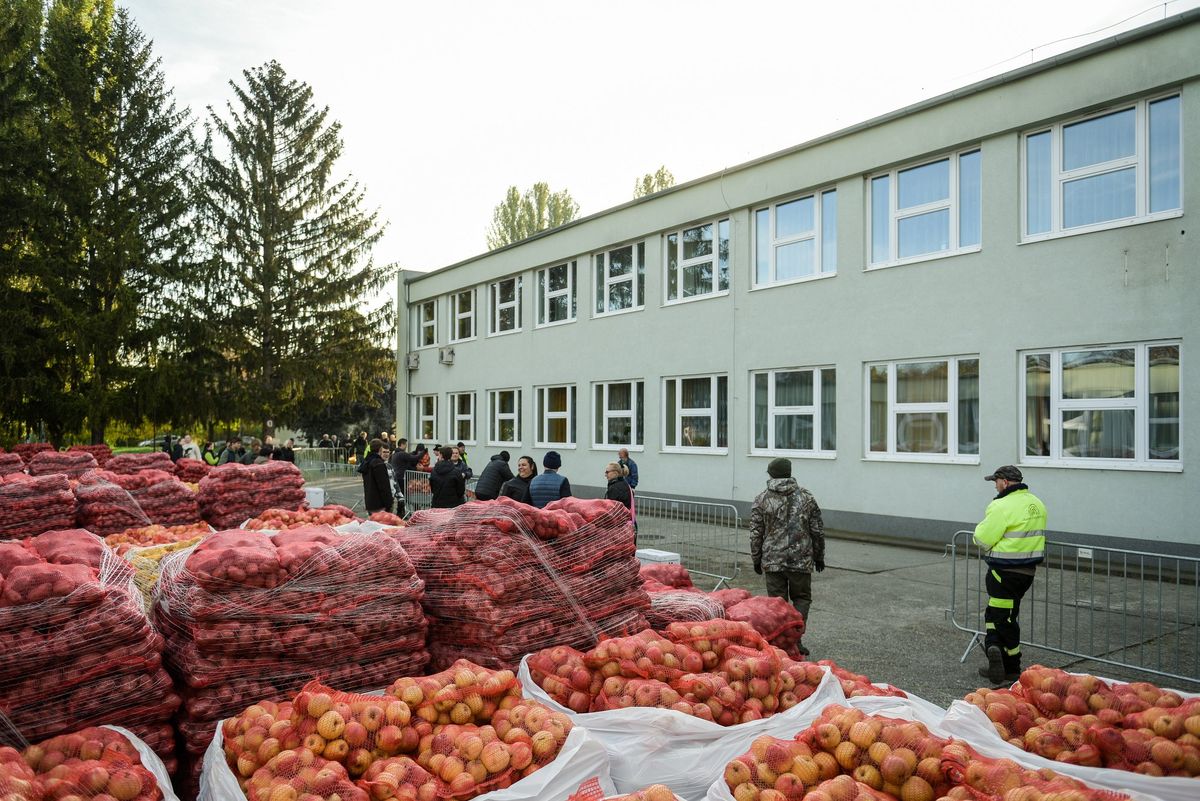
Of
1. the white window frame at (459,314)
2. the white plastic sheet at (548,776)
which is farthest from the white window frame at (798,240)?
the white plastic sheet at (548,776)

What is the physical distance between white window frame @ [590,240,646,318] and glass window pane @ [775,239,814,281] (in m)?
3.97

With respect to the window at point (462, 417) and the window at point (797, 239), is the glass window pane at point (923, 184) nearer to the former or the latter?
the window at point (797, 239)

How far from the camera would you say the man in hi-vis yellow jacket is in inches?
246

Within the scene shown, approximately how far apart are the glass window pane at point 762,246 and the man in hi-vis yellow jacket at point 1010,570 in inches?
413

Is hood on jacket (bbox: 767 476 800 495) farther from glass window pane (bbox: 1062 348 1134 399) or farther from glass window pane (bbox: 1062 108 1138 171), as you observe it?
glass window pane (bbox: 1062 108 1138 171)

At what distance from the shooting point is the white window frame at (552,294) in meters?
21.7

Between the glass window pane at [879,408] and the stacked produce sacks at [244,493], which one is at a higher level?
the glass window pane at [879,408]

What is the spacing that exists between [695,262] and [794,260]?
2.74m

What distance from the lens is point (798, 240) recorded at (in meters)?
15.7

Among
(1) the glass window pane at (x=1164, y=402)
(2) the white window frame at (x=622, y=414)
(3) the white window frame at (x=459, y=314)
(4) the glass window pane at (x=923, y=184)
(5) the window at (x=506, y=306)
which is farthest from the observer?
(3) the white window frame at (x=459, y=314)

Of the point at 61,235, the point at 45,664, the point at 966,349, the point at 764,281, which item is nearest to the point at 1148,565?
the point at 966,349

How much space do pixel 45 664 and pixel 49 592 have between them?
290mm

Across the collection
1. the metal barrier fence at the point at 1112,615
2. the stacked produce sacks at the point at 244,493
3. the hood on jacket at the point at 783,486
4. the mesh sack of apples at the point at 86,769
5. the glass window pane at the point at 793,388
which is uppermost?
the glass window pane at the point at 793,388

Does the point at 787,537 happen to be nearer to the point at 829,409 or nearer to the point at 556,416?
the point at 829,409
